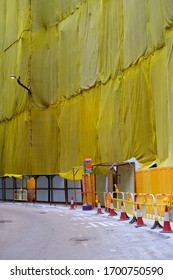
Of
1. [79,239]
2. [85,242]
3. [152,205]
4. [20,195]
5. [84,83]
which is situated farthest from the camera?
[20,195]

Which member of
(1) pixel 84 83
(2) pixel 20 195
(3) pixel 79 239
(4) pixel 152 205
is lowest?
(3) pixel 79 239

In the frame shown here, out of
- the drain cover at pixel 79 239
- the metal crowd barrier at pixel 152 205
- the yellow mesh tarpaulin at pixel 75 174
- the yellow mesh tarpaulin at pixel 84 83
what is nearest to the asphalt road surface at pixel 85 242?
the drain cover at pixel 79 239

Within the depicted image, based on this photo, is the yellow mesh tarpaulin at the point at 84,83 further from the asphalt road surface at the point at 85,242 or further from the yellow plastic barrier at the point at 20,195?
the asphalt road surface at the point at 85,242

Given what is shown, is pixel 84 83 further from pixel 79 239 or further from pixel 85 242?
pixel 85 242

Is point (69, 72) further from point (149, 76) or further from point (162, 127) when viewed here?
point (162, 127)

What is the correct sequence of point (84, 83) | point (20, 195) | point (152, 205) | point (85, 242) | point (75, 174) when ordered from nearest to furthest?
point (85, 242) < point (152, 205) < point (75, 174) < point (84, 83) < point (20, 195)

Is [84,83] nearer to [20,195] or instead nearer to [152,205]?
[20,195]

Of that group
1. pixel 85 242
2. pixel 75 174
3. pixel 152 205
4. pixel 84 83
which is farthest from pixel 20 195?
pixel 85 242

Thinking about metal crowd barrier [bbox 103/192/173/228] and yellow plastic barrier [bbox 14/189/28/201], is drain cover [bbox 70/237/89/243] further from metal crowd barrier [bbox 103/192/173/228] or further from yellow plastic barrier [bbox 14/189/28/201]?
yellow plastic barrier [bbox 14/189/28/201]

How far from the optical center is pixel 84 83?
2902 centimetres

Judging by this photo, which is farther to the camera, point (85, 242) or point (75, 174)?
point (75, 174)

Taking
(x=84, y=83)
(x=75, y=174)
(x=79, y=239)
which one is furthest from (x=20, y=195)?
(x=79, y=239)

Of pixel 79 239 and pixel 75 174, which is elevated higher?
pixel 75 174

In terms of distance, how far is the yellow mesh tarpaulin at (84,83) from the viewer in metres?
21.5
